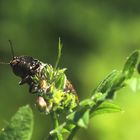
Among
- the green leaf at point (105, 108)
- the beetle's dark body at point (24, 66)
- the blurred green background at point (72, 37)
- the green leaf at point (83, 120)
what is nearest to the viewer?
the green leaf at point (83, 120)

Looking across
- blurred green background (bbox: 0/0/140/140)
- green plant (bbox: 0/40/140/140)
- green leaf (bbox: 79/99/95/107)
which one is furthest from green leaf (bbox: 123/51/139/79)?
blurred green background (bbox: 0/0/140/140)

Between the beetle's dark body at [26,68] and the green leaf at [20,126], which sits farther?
the beetle's dark body at [26,68]

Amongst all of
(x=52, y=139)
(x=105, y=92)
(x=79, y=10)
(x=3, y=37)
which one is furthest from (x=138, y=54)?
(x=79, y=10)

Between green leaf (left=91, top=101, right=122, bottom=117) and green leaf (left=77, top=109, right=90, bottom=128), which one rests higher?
green leaf (left=91, top=101, right=122, bottom=117)

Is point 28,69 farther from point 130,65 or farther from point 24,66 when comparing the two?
point 130,65

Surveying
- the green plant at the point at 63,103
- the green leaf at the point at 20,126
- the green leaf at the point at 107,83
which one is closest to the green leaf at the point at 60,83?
the green plant at the point at 63,103

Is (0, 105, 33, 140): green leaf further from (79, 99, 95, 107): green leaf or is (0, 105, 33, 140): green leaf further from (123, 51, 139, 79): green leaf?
(123, 51, 139, 79): green leaf

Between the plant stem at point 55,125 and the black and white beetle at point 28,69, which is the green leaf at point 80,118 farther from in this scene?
the black and white beetle at point 28,69

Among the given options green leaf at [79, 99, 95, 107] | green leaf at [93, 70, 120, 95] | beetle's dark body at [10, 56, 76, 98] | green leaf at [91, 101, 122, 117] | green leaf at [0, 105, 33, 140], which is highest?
beetle's dark body at [10, 56, 76, 98]

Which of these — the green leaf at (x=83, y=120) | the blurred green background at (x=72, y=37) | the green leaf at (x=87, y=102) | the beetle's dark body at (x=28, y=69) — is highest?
the blurred green background at (x=72, y=37)
